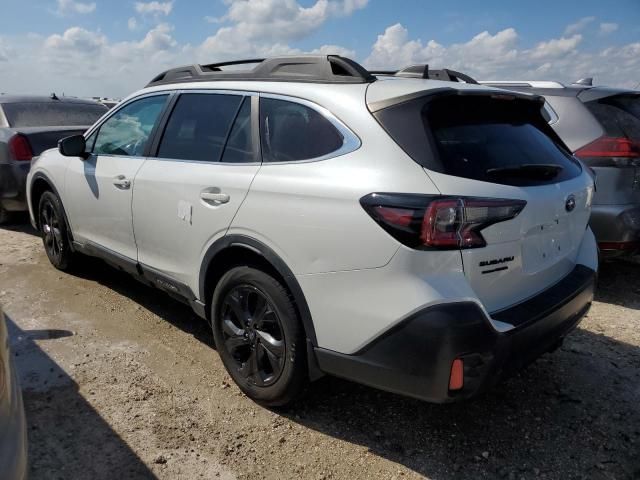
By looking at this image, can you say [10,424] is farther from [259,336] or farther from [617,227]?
[617,227]

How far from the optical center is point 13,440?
1.57 m

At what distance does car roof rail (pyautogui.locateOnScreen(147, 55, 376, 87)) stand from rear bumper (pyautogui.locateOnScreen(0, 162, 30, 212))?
3.49m

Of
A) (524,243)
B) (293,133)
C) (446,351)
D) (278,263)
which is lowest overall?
(446,351)

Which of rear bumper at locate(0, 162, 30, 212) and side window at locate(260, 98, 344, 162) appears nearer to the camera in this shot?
side window at locate(260, 98, 344, 162)

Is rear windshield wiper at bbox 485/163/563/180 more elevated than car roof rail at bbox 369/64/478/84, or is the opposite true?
car roof rail at bbox 369/64/478/84

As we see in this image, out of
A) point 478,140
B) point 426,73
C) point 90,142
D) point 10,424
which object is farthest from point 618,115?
point 10,424

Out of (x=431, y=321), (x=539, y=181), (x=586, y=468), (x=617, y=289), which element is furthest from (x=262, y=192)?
(x=617, y=289)

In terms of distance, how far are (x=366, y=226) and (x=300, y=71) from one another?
43.9 inches

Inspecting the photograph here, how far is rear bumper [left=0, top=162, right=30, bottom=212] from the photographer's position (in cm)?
599

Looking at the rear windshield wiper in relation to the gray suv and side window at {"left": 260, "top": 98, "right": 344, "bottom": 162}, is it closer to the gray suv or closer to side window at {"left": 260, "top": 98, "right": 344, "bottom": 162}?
side window at {"left": 260, "top": 98, "right": 344, "bottom": 162}

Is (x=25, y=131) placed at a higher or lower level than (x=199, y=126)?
lower

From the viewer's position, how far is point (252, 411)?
2.89 metres

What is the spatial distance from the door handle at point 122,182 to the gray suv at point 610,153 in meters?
3.21

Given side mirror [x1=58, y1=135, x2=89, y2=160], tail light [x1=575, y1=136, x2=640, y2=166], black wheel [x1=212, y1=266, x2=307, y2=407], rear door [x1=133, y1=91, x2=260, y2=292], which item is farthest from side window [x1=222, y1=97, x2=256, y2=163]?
tail light [x1=575, y1=136, x2=640, y2=166]
